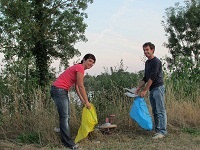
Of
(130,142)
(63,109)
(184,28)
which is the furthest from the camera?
(184,28)

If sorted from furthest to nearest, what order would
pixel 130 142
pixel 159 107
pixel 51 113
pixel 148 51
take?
1. pixel 51 113
2. pixel 159 107
3. pixel 148 51
4. pixel 130 142

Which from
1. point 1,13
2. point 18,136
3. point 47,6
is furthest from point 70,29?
point 18,136

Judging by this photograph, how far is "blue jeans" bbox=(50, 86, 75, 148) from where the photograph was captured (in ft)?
20.0

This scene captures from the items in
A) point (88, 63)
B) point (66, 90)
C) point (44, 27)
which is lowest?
point (66, 90)

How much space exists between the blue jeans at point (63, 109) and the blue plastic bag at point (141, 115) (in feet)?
5.06

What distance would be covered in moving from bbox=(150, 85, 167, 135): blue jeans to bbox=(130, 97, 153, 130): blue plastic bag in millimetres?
161

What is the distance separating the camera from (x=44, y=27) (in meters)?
29.1

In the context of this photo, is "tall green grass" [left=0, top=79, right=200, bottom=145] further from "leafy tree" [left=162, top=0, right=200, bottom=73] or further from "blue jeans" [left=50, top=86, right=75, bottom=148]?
"leafy tree" [left=162, top=0, right=200, bottom=73]

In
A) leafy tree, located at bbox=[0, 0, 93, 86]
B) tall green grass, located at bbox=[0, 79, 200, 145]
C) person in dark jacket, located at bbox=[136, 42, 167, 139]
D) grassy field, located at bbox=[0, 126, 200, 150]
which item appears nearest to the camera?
grassy field, located at bbox=[0, 126, 200, 150]

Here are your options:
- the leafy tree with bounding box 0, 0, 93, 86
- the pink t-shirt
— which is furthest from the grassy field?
the leafy tree with bounding box 0, 0, 93, 86

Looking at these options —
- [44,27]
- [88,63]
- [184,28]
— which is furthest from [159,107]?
[184,28]

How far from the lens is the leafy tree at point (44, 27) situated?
27.1 m

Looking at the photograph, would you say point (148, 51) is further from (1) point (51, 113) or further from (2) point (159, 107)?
(1) point (51, 113)

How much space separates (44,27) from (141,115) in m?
23.2
